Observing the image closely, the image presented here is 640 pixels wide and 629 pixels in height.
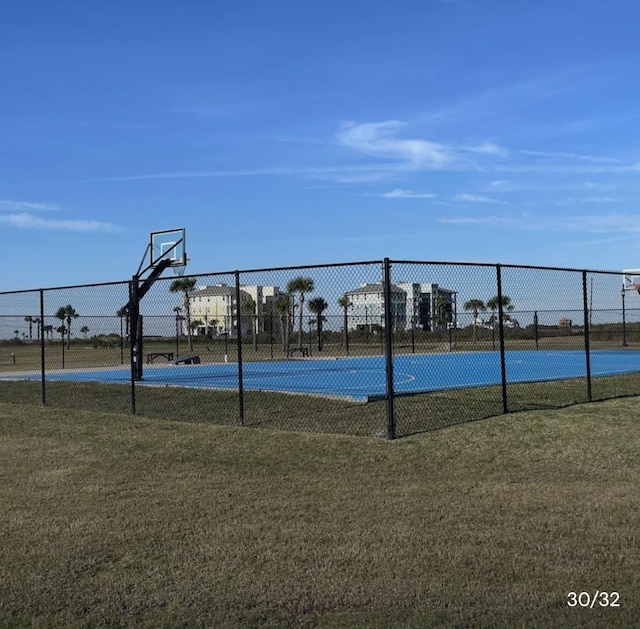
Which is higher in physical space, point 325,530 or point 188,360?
point 188,360

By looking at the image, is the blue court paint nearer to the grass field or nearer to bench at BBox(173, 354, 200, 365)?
bench at BBox(173, 354, 200, 365)

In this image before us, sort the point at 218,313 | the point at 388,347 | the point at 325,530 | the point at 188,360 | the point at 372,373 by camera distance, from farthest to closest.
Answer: the point at 218,313 → the point at 188,360 → the point at 372,373 → the point at 388,347 → the point at 325,530

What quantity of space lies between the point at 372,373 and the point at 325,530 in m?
16.8

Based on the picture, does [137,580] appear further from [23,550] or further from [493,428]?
[493,428]

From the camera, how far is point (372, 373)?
21.9 m

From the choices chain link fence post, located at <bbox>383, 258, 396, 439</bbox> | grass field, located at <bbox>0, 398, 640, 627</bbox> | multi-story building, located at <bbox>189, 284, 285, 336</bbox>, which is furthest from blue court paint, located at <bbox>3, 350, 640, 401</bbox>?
grass field, located at <bbox>0, 398, 640, 627</bbox>

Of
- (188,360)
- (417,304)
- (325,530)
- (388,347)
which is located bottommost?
(325,530)

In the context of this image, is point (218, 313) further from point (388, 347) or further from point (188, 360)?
point (388, 347)

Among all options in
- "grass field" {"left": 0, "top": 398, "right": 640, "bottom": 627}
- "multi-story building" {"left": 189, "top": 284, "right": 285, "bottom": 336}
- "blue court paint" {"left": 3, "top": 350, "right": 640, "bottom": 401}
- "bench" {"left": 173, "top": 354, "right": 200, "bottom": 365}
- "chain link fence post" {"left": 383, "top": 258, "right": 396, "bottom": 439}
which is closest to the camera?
"grass field" {"left": 0, "top": 398, "right": 640, "bottom": 627}

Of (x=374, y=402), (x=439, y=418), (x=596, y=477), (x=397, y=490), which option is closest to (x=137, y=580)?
(x=397, y=490)

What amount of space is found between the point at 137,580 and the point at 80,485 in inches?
111

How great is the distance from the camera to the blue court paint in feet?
55.2

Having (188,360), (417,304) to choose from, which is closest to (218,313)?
(188,360)

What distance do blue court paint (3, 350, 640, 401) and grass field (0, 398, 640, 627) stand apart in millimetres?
4586
